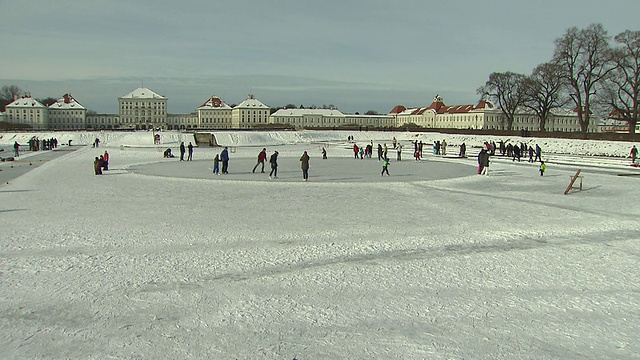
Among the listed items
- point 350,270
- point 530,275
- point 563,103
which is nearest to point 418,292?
point 350,270

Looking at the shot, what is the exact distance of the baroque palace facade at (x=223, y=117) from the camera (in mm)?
101500

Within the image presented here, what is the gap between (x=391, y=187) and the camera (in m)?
16.2

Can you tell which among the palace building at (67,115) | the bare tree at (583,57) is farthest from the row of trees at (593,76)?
the palace building at (67,115)

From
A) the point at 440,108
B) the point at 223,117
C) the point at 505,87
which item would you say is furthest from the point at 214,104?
the point at 505,87

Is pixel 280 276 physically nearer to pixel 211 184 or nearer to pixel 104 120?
pixel 211 184

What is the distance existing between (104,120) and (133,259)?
404ft

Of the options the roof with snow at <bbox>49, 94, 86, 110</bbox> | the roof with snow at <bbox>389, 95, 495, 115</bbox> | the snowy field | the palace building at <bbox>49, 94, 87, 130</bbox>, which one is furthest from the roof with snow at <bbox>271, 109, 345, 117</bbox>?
the snowy field

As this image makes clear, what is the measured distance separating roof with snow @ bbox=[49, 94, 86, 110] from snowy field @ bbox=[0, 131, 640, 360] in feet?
358

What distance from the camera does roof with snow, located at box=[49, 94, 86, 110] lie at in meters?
110

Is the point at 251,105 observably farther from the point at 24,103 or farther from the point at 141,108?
the point at 24,103

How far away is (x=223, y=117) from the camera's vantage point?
122 meters

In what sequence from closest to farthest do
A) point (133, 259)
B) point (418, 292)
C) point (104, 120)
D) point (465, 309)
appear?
point (465, 309), point (418, 292), point (133, 259), point (104, 120)

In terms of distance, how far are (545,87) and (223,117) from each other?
86030 millimetres

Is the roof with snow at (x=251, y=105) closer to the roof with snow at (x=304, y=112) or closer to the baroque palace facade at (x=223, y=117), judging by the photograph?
the baroque palace facade at (x=223, y=117)
